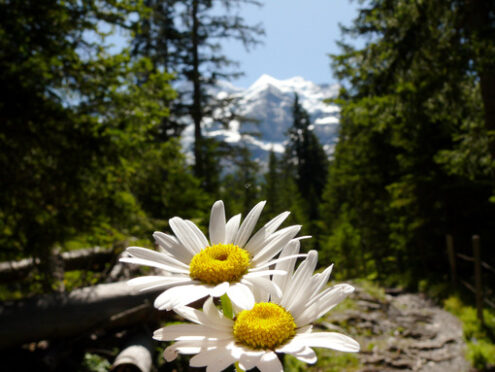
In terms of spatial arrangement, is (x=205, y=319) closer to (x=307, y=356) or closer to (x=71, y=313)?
(x=307, y=356)

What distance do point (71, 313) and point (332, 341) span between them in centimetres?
468

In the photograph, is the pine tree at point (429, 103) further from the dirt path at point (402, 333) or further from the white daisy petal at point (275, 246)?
the white daisy petal at point (275, 246)

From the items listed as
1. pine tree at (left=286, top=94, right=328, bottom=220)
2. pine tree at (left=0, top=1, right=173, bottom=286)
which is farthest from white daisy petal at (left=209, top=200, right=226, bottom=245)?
pine tree at (left=286, top=94, right=328, bottom=220)

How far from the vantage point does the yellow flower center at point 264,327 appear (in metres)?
0.54

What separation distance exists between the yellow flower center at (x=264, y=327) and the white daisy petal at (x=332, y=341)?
0.03 meters

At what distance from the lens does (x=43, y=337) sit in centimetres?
421

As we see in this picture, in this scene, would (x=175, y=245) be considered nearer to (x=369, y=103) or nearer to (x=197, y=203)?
(x=369, y=103)

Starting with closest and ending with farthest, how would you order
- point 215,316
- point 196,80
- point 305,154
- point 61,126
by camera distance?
1. point 215,316
2. point 61,126
3. point 196,80
4. point 305,154

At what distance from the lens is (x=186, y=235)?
0.69m

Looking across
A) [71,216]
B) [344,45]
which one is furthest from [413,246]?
[71,216]

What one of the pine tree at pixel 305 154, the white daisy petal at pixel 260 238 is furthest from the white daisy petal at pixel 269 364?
the pine tree at pixel 305 154

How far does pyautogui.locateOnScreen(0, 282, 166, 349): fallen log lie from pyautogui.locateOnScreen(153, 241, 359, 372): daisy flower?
4433 millimetres

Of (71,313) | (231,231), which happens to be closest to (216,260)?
(231,231)

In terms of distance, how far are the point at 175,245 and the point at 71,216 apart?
495 centimetres
